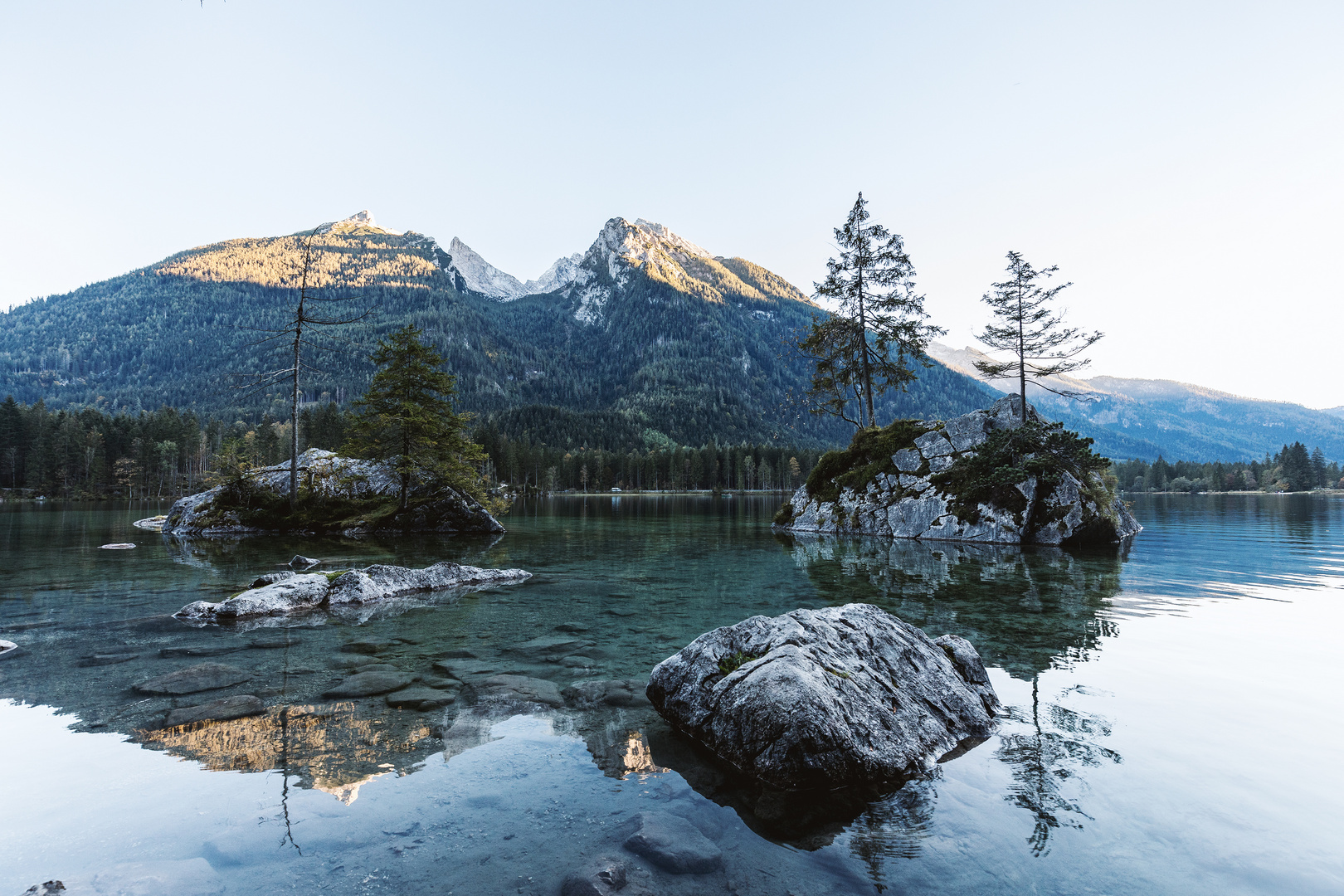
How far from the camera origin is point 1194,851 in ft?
14.6

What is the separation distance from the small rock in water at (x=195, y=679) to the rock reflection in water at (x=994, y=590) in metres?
11.7

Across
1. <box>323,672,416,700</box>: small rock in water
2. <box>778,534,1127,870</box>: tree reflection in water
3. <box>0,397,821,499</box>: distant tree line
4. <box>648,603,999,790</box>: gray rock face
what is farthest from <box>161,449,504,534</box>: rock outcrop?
<box>0,397,821,499</box>: distant tree line

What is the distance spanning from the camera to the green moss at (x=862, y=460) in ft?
120

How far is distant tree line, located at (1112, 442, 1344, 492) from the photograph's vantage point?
147125 mm

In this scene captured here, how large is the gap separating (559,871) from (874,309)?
129 ft

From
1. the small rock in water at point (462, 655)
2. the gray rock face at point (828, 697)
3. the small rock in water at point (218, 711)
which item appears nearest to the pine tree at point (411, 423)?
Result: the small rock in water at point (462, 655)

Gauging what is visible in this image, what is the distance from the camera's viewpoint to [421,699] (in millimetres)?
7785

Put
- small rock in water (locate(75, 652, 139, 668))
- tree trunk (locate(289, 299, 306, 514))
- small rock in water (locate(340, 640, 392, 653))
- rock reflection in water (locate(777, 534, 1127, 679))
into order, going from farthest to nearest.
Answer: tree trunk (locate(289, 299, 306, 514)) → rock reflection in water (locate(777, 534, 1127, 679)) → small rock in water (locate(340, 640, 392, 653)) → small rock in water (locate(75, 652, 139, 668))

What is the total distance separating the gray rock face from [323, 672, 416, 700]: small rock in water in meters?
3.74

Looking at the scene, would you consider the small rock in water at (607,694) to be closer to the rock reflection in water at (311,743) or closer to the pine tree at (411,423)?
the rock reflection in water at (311,743)

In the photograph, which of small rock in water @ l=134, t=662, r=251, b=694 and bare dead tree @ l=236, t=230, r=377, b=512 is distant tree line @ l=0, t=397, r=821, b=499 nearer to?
bare dead tree @ l=236, t=230, r=377, b=512

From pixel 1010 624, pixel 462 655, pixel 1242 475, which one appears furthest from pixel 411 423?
pixel 1242 475

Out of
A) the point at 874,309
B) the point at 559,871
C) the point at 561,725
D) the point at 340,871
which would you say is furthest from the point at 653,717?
the point at 874,309

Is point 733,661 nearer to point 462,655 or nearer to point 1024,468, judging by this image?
point 462,655
